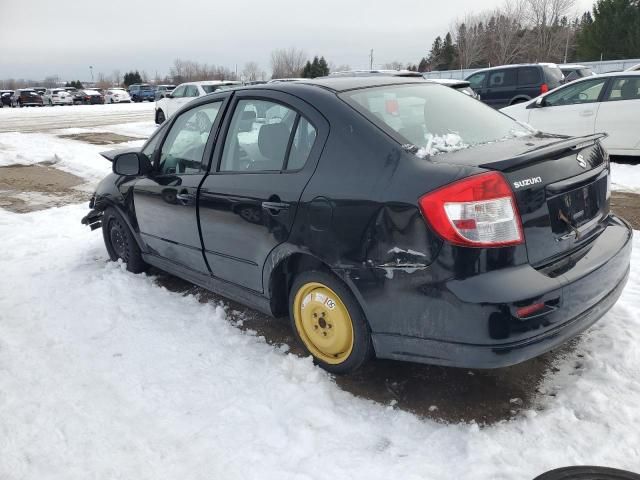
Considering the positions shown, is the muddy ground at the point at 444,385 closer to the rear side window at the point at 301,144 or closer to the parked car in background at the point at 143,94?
the rear side window at the point at 301,144

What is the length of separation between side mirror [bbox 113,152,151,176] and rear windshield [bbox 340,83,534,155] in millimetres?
1967

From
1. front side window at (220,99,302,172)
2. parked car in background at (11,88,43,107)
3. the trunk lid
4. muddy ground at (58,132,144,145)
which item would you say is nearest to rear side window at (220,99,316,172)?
front side window at (220,99,302,172)

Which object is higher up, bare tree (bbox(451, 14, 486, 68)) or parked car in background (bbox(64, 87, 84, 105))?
parked car in background (bbox(64, 87, 84, 105))

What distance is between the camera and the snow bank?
2416 millimetres

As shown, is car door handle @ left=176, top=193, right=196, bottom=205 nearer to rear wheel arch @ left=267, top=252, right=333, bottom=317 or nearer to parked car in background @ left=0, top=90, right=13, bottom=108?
rear wheel arch @ left=267, top=252, right=333, bottom=317

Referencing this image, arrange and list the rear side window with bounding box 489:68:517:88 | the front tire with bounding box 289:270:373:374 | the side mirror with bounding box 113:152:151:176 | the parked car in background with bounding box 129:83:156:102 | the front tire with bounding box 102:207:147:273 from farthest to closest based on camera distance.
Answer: the parked car in background with bounding box 129:83:156:102
the rear side window with bounding box 489:68:517:88
the front tire with bounding box 102:207:147:273
the side mirror with bounding box 113:152:151:176
the front tire with bounding box 289:270:373:374

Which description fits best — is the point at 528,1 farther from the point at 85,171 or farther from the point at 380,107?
the point at 380,107

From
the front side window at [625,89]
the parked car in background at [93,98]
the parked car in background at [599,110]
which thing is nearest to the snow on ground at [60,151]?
the parked car in background at [599,110]

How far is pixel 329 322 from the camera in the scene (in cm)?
304

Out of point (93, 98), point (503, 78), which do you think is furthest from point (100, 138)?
point (93, 98)

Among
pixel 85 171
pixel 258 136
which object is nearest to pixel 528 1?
pixel 85 171

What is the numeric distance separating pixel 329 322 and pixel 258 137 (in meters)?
1.29

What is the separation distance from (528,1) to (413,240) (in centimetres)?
7288

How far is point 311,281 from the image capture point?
303 cm
